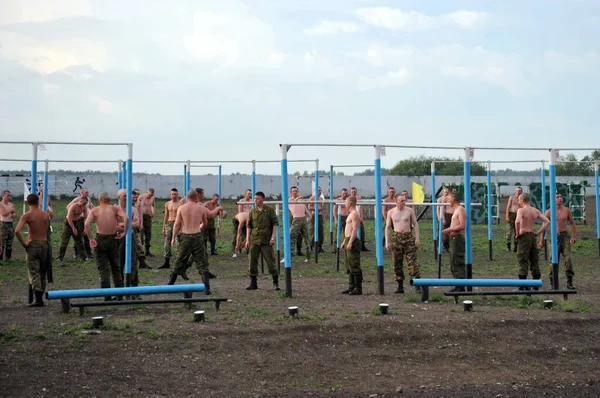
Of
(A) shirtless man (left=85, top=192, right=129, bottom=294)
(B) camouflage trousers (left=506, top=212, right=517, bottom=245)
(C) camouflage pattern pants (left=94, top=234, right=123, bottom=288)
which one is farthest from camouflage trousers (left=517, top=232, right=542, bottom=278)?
(B) camouflage trousers (left=506, top=212, right=517, bottom=245)

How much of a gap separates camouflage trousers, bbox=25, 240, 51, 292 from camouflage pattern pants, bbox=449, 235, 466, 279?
728 cm

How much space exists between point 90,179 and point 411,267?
4351 centimetres

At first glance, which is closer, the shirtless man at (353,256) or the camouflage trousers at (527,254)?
the shirtless man at (353,256)

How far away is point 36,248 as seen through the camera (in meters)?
13.6

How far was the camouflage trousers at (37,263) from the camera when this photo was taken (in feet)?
44.3

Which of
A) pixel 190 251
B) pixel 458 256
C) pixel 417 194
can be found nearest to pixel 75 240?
pixel 190 251

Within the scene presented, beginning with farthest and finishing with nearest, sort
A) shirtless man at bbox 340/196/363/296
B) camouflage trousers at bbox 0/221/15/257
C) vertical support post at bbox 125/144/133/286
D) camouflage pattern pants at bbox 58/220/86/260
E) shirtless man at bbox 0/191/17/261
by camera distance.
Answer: camouflage pattern pants at bbox 58/220/86/260, camouflage trousers at bbox 0/221/15/257, shirtless man at bbox 0/191/17/261, shirtless man at bbox 340/196/363/296, vertical support post at bbox 125/144/133/286

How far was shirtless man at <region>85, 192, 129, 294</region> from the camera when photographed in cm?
1355

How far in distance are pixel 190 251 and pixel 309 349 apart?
4.59 meters

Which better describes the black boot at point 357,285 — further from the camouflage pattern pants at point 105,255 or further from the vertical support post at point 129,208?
the camouflage pattern pants at point 105,255

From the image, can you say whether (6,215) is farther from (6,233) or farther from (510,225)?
(510,225)

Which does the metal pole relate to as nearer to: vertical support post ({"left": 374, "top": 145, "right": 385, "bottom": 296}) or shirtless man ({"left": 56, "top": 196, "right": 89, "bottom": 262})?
vertical support post ({"left": 374, "top": 145, "right": 385, "bottom": 296})

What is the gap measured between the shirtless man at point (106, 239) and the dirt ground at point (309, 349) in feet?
2.55

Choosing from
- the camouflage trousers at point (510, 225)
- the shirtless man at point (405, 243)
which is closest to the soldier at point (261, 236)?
the shirtless man at point (405, 243)
